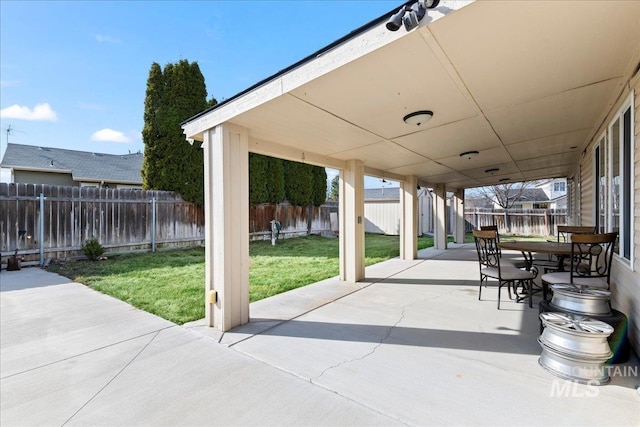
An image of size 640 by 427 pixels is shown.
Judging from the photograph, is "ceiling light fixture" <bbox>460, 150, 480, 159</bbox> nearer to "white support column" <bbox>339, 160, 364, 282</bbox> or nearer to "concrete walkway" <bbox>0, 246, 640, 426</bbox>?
"white support column" <bbox>339, 160, 364, 282</bbox>

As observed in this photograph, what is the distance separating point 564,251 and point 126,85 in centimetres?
1371

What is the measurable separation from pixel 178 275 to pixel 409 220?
248 inches

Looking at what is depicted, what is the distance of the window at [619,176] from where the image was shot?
276cm

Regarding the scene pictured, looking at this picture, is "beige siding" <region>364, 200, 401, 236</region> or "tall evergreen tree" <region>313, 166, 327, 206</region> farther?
"beige siding" <region>364, 200, 401, 236</region>

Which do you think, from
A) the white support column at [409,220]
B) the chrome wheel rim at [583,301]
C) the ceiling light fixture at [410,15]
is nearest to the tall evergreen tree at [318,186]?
the white support column at [409,220]

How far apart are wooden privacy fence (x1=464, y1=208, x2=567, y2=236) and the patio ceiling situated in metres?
12.8

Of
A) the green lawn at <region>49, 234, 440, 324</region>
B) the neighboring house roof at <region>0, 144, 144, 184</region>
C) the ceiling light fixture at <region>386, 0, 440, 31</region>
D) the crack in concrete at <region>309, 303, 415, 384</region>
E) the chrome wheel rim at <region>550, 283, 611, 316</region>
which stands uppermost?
the neighboring house roof at <region>0, 144, 144, 184</region>

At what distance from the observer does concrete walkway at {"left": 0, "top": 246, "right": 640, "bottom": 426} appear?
189 cm

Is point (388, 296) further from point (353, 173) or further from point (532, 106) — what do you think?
point (532, 106)

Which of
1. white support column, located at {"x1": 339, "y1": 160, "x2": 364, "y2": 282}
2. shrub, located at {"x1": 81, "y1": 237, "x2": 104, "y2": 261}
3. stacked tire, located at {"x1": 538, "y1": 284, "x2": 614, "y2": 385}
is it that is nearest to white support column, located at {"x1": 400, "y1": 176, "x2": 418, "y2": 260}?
white support column, located at {"x1": 339, "y1": 160, "x2": 364, "y2": 282}

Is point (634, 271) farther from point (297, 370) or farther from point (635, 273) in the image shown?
point (297, 370)

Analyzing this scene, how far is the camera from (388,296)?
469 centimetres

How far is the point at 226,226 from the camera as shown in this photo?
334 cm

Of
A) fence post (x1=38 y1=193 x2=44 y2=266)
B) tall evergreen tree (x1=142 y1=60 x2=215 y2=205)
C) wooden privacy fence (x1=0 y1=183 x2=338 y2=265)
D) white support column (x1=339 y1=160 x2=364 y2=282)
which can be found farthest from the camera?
tall evergreen tree (x1=142 y1=60 x2=215 y2=205)
